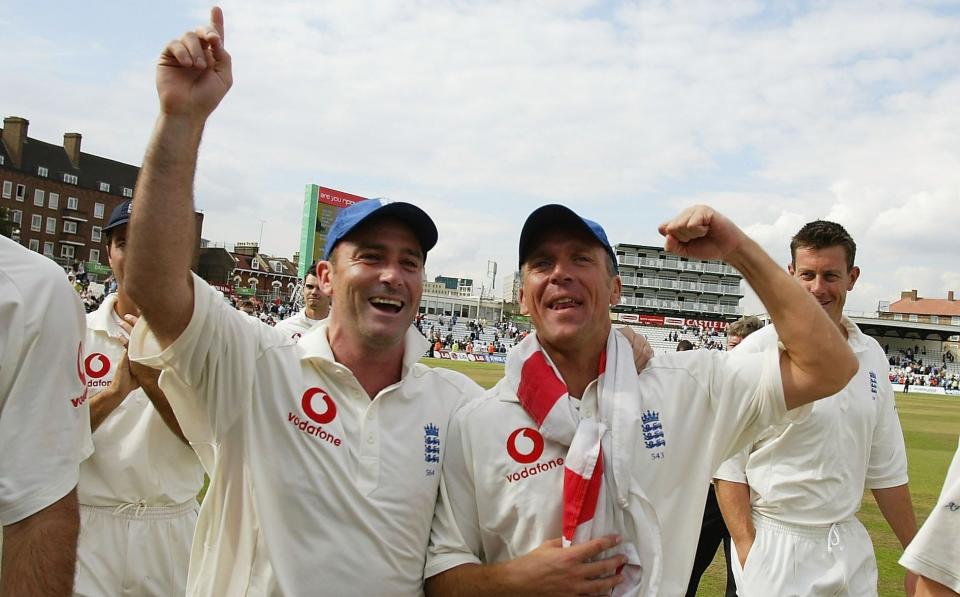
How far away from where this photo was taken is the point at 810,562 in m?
3.96

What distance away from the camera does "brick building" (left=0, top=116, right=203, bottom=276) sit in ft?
246

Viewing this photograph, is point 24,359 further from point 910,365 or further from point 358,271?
point 910,365

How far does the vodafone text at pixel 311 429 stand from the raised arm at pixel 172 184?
0.56 metres

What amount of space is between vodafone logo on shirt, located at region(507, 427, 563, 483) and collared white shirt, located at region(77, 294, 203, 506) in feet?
6.85

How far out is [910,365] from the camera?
214 ft

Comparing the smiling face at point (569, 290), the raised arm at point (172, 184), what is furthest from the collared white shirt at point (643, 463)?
the raised arm at point (172, 184)

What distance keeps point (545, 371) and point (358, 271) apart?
2.80 feet

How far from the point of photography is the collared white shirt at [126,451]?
147 inches

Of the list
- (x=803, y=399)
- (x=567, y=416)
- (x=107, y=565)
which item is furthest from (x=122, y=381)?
(x=803, y=399)

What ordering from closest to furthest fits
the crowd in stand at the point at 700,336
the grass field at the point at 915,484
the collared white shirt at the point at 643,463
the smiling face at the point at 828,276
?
the collared white shirt at the point at 643,463 → the smiling face at the point at 828,276 → the grass field at the point at 915,484 → the crowd in stand at the point at 700,336

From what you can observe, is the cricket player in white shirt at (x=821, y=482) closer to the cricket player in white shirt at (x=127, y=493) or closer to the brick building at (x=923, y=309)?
the cricket player in white shirt at (x=127, y=493)

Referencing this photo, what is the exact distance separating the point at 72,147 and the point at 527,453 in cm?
9473

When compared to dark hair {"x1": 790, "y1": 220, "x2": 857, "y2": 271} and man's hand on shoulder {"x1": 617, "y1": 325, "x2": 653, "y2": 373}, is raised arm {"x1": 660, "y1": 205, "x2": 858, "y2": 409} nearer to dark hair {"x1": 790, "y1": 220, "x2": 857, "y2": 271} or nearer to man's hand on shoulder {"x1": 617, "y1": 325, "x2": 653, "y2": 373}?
man's hand on shoulder {"x1": 617, "y1": 325, "x2": 653, "y2": 373}

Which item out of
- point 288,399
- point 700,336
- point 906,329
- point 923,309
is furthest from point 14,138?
point 923,309
